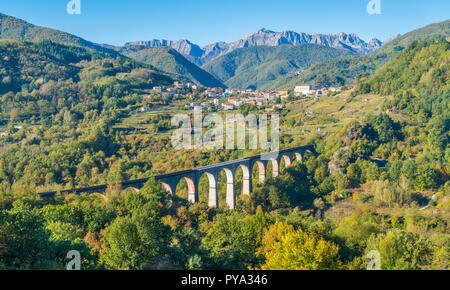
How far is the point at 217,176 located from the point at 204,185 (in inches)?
302

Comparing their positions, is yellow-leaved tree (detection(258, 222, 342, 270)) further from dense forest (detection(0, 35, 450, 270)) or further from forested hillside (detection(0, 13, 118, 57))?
forested hillside (detection(0, 13, 118, 57))

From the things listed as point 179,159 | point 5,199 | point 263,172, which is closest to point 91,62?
point 179,159

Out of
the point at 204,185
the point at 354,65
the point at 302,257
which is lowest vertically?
the point at 204,185

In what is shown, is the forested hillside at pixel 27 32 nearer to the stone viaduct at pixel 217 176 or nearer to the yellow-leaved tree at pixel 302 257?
the stone viaduct at pixel 217 176

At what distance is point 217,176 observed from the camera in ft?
112

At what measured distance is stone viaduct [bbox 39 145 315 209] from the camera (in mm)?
27859

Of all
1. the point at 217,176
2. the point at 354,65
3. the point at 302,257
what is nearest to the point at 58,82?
the point at 217,176

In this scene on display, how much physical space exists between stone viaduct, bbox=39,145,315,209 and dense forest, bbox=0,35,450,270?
4.96ft

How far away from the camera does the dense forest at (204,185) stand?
13.1 meters

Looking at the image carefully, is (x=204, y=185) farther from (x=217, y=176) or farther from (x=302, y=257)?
(x=302, y=257)

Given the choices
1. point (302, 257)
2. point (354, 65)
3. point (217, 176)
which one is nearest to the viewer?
point (302, 257)

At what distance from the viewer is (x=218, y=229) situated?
18.3 m
